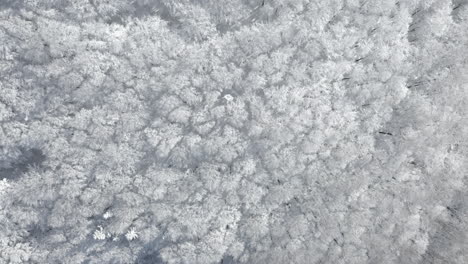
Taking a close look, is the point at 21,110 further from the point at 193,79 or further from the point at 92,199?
the point at 193,79

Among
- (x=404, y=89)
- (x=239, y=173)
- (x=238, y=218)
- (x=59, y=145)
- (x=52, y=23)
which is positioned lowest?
(x=238, y=218)

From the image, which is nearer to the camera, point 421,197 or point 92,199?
point 92,199

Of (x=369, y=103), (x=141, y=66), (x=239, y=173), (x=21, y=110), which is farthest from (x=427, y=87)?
(x=21, y=110)

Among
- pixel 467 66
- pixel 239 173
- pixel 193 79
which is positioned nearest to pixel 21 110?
pixel 193 79

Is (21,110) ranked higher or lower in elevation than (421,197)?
higher

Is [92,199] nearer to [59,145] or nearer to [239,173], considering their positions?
[59,145]

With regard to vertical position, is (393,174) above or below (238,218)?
above
